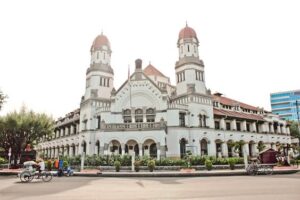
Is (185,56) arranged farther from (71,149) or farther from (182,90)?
(71,149)

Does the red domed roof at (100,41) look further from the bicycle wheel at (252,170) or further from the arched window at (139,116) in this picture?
the bicycle wheel at (252,170)

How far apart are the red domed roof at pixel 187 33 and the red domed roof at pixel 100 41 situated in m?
12.7

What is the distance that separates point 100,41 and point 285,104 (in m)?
97.5

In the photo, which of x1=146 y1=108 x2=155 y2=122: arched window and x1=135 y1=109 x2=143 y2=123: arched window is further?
x1=135 y1=109 x2=143 y2=123: arched window

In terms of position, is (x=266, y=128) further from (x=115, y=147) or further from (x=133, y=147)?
(x=115, y=147)

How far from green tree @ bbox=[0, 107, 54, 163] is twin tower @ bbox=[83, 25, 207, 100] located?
9059mm

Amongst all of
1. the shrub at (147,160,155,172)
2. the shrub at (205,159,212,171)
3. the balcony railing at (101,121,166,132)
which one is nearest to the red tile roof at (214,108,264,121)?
the balcony railing at (101,121,166,132)

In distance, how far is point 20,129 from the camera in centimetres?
3312

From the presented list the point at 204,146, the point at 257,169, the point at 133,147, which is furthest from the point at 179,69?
the point at 257,169

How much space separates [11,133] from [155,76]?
26436 mm

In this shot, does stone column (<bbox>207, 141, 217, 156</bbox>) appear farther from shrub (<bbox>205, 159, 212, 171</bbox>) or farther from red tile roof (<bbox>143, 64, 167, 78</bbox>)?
red tile roof (<bbox>143, 64, 167, 78</bbox>)

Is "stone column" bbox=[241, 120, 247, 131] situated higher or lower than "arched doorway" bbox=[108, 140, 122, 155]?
higher


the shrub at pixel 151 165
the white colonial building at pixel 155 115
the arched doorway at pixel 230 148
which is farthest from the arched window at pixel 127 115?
the arched doorway at pixel 230 148

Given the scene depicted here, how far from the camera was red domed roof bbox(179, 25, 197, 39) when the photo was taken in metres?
42.1
